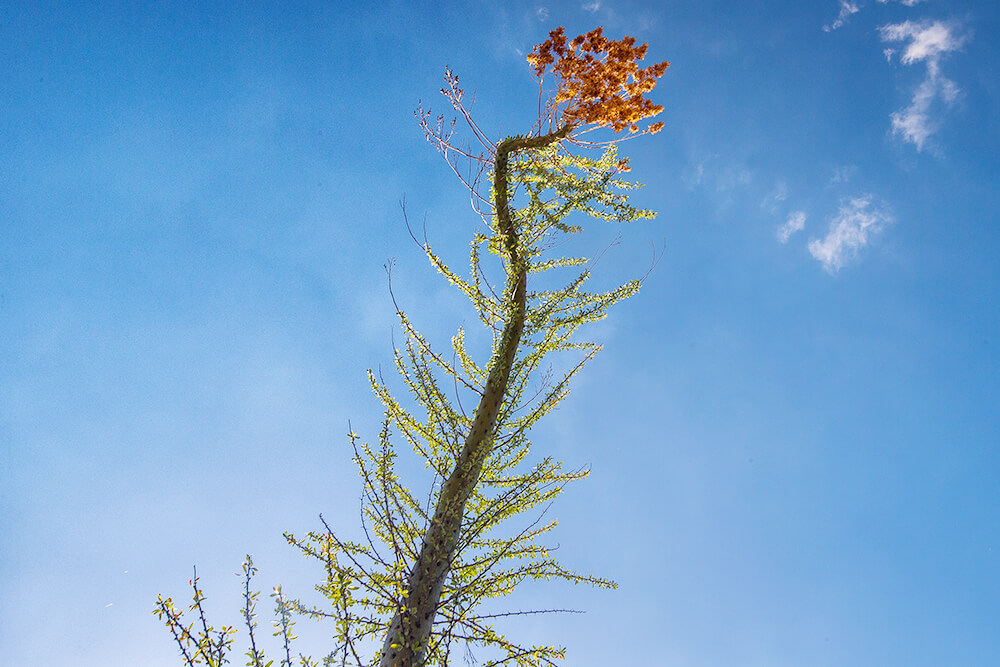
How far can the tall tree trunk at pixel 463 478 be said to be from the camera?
157 inches

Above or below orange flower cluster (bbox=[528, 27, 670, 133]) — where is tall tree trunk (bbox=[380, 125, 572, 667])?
below

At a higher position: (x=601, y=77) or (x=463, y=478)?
(x=601, y=77)

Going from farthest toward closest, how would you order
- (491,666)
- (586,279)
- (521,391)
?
(586,279)
(521,391)
(491,666)

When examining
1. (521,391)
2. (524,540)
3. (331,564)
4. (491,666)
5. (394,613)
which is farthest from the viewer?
(521,391)

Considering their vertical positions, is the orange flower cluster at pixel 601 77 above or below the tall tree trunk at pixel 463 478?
above

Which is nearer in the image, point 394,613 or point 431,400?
point 394,613

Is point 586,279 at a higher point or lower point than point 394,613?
higher

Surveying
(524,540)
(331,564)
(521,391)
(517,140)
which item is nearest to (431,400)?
(521,391)

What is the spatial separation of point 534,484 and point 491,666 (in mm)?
1667

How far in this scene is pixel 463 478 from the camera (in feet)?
16.0

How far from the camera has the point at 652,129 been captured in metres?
6.29

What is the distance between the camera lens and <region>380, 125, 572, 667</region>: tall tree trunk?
157 inches

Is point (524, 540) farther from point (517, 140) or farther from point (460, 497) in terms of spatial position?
point (517, 140)

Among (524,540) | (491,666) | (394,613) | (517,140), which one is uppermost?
(517,140)
